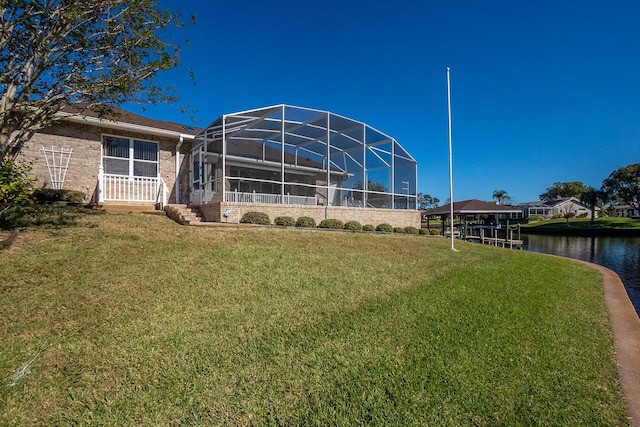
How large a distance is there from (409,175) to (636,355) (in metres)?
14.9

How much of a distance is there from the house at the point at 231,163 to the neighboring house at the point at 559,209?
67.0 metres

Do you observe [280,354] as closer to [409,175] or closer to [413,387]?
[413,387]

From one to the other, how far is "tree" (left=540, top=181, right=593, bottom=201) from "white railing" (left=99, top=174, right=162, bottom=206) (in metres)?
96.6

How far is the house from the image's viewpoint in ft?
39.2

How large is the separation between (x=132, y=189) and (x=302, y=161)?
397 inches

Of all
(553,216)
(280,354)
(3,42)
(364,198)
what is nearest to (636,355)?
(280,354)

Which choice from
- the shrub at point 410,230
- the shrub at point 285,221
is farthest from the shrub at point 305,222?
the shrub at point 410,230

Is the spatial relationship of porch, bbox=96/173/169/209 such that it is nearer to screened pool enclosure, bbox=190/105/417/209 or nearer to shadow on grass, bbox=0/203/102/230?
screened pool enclosure, bbox=190/105/417/209

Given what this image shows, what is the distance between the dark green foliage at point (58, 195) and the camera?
35.8ft

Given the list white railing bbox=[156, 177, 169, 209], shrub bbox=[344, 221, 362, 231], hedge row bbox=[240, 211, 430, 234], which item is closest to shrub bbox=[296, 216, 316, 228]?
hedge row bbox=[240, 211, 430, 234]

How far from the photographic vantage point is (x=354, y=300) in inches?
194

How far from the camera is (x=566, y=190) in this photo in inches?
3334

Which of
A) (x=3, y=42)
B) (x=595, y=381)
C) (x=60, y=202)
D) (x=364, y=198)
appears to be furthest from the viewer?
(x=364, y=198)

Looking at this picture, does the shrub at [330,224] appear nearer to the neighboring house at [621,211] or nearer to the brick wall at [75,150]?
the brick wall at [75,150]
